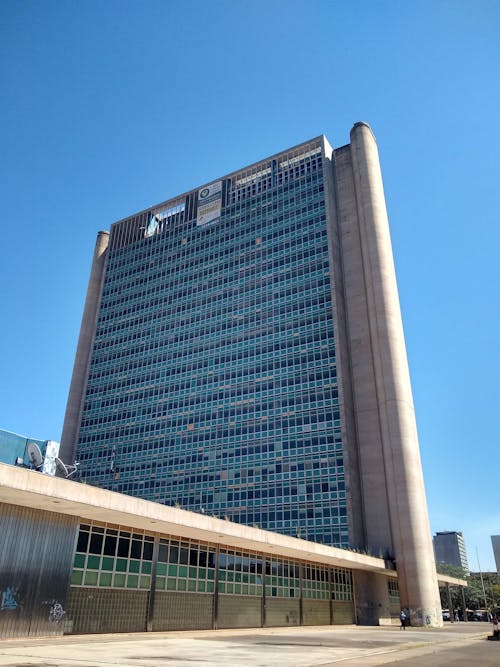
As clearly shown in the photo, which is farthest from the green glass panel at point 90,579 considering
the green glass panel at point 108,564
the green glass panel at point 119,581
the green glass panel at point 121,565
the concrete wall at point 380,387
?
the concrete wall at point 380,387

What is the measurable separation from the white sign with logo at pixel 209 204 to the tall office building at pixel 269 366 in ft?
1.59

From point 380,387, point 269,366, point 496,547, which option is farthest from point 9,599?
point 496,547

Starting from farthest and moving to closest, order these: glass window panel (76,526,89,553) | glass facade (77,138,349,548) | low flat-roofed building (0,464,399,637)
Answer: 1. glass facade (77,138,349,548)
2. glass window panel (76,526,89,553)
3. low flat-roofed building (0,464,399,637)

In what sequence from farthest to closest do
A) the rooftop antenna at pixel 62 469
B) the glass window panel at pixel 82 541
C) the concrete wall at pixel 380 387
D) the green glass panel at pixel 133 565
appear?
the concrete wall at pixel 380 387 < the rooftop antenna at pixel 62 469 < the green glass panel at pixel 133 565 < the glass window panel at pixel 82 541

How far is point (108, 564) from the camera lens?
94.6 feet

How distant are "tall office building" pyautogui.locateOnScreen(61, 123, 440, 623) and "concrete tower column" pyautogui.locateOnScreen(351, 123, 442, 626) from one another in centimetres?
25

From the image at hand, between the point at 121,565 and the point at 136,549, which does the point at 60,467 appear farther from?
the point at 121,565

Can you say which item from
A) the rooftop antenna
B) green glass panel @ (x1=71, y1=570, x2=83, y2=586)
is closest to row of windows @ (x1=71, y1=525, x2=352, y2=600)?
green glass panel @ (x1=71, y1=570, x2=83, y2=586)

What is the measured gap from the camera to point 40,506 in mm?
24938

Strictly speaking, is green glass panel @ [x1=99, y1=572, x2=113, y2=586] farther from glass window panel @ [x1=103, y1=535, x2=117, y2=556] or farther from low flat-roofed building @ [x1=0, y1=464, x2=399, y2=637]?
glass window panel @ [x1=103, y1=535, x2=117, y2=556]

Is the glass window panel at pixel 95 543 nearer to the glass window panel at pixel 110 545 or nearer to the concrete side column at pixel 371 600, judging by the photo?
the glass window panel at pixel 110 545

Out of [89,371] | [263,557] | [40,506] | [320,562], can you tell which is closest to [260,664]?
[40,506]

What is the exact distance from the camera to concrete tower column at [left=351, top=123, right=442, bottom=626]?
2539 inches

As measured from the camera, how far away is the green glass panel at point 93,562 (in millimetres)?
27770
